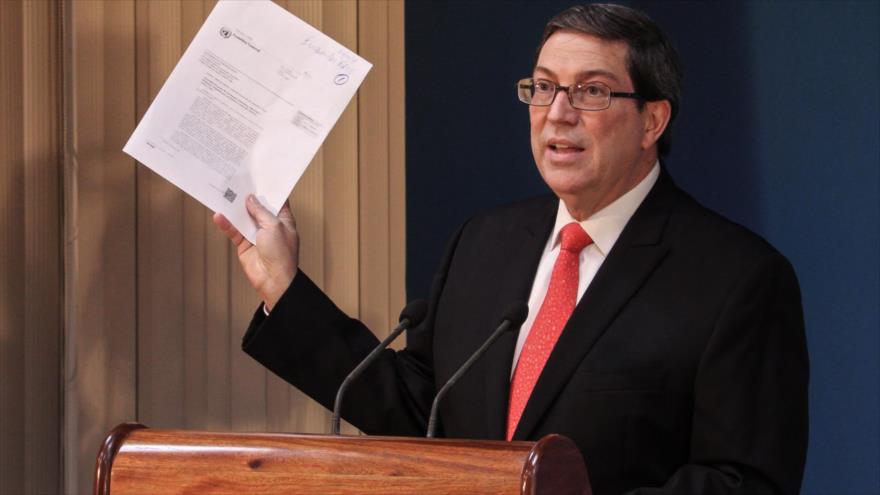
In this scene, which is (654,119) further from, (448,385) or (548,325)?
(448,385)

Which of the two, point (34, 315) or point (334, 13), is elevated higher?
point (334, 13)

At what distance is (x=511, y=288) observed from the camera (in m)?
2.25

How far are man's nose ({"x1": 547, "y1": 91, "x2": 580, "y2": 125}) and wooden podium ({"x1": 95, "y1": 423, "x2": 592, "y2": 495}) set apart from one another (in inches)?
29.7

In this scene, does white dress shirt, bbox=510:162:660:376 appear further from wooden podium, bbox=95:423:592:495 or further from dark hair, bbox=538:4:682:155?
wooden podium, bbox=95:423:592:495

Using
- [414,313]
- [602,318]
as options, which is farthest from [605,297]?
[414,313]

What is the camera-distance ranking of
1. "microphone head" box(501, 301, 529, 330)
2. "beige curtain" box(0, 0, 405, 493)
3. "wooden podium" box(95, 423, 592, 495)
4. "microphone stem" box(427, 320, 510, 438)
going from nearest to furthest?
1. "wooden podium" box(95, 423, 592, 495)
2. "microphone stem" box(427, 320, 510, 438)
3. "microphone head" box(501, 301, 529, 330)
4. "beige curtain" box(0, 0, 405, 493)

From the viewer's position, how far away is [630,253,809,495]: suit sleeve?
1948mm

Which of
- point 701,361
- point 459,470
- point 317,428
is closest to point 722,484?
point 701,361

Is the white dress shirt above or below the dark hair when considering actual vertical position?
below

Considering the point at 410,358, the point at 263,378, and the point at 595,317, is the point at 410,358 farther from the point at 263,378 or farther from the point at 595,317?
the point at 263,378

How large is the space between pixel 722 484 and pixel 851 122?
1703 millimetres

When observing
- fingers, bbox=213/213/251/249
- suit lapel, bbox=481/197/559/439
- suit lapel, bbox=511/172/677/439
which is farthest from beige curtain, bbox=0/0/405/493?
suit lapel, bbox=511/172/677/439

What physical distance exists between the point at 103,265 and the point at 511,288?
41.4 inches

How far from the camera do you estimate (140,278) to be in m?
2.89
